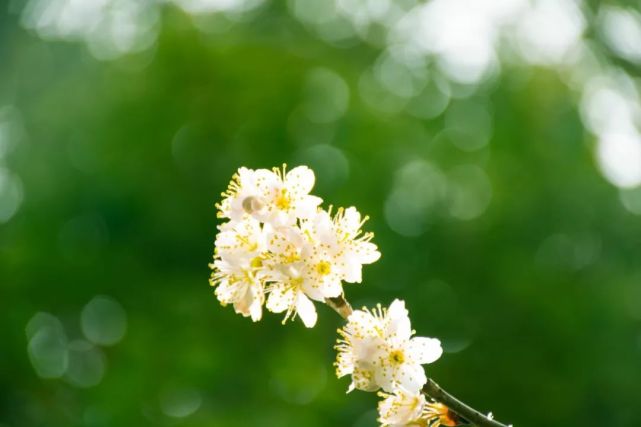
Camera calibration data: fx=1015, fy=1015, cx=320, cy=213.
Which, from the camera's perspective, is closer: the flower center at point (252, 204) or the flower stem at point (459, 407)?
the flower stem at point (459, 407)

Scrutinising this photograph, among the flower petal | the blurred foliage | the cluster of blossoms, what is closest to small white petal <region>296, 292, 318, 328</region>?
the cluster of blossoms

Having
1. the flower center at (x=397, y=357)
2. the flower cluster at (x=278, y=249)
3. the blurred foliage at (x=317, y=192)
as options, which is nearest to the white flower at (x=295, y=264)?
the flower cluster at (x=278, y=249)

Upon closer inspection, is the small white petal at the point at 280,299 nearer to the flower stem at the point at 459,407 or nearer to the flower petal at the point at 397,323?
the flower petal at the point at 397,323

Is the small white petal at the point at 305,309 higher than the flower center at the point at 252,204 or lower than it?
lower

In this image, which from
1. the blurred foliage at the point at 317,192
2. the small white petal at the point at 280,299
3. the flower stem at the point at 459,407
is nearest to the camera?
the flower stem at the point at 459,407

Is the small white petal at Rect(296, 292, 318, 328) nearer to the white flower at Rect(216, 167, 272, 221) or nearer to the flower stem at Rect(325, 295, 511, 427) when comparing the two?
the white flower at Rect(216, 167, 272, 221)

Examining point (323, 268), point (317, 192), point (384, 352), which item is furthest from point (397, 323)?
point (317, 192)

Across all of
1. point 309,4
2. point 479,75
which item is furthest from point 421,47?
point 309,4
